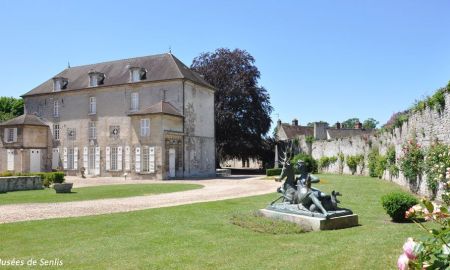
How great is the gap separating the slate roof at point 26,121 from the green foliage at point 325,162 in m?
22.4

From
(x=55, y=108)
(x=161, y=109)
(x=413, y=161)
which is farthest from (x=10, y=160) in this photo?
(x=413, y=161)

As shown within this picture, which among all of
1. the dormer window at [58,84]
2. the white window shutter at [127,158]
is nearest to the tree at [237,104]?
the white window shutter at [127,158]

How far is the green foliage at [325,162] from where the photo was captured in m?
33.1

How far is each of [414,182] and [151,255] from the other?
11890 millimetres

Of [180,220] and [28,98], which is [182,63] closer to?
[28,98]

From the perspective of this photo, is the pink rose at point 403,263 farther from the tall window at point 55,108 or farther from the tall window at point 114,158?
the tall window at point 55,108

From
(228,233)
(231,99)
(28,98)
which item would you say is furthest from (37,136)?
(228,233)

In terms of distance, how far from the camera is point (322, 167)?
34.3m

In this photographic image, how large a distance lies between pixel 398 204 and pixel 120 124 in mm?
24500

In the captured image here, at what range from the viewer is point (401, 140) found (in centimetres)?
1886

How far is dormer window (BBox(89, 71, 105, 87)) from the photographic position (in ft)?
105

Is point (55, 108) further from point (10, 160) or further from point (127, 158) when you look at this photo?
point (127, 158)

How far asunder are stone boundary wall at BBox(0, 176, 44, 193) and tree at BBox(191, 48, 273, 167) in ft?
61.1

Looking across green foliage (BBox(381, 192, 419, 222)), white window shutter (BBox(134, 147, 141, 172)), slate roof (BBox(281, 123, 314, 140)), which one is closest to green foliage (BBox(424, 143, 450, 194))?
green foliage (BBox(381, 192, 419, 222))
